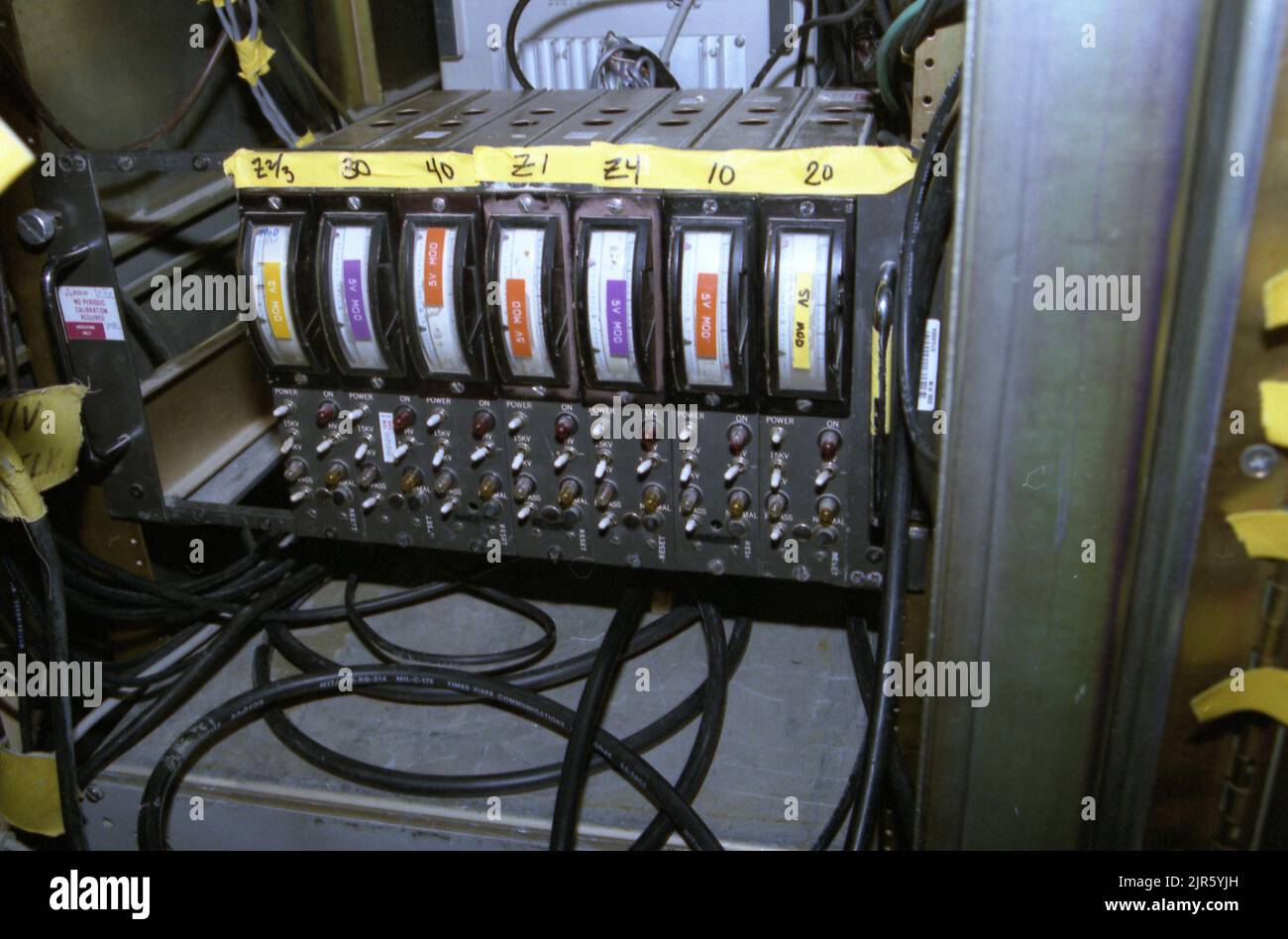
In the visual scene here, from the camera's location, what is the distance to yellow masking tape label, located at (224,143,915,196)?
2.96 feet

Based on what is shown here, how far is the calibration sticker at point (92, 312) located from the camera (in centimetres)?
117

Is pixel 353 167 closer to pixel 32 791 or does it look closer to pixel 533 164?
pixel 533 164

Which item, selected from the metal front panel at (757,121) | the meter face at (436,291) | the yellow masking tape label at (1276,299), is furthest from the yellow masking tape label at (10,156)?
the yellow masking tape label at (1276,299)

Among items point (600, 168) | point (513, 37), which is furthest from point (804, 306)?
point (513, 37)

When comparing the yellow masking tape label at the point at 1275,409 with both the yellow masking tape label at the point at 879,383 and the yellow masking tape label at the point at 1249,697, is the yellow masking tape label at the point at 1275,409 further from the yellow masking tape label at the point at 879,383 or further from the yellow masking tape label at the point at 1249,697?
the yellow masking tape label at the point at 879,383

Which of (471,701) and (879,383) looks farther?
(471,701)

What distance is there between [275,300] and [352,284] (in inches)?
3.4

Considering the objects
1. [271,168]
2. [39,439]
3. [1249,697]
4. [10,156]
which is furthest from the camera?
[39,439]

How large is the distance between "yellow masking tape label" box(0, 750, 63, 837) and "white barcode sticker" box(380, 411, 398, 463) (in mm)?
491

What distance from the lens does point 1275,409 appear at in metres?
0.63

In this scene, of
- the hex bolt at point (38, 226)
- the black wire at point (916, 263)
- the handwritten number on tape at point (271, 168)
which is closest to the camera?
the black wire at point (916, 263)

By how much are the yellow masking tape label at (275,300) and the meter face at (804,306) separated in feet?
1.56

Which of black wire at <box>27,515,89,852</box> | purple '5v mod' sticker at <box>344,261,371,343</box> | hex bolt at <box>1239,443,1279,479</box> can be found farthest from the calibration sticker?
hex bolt at <box>1239,443,1279,479</box>
